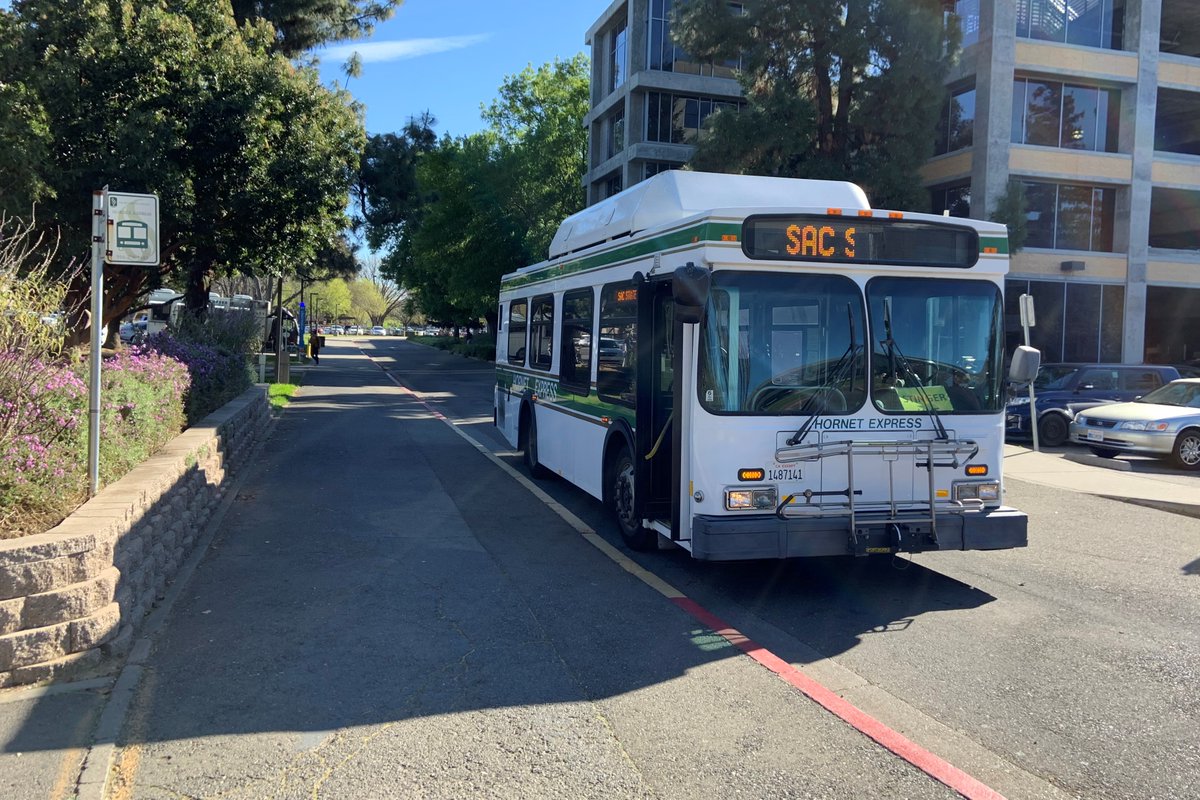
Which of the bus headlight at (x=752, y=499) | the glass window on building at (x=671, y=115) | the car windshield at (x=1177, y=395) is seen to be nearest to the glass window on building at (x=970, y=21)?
the glass window on building at (x=671, y=115)

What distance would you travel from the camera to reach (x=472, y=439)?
1661cm

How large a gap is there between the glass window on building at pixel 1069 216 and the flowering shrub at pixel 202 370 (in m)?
22.2

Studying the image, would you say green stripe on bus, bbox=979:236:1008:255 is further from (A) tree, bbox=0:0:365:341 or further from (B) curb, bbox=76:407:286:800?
(A) tree, bbox=0:0:365:341

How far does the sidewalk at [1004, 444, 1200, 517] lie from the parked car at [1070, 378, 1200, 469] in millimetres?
317

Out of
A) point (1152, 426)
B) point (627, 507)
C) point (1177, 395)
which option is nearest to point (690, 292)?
point (627, 507)

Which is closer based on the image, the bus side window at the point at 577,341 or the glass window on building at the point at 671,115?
the bus side window at the point at 577,341

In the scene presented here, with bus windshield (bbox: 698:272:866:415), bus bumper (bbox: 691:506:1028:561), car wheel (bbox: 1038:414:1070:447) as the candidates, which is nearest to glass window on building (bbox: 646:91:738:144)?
car wheel (bbox: 1038:414:1070:447)

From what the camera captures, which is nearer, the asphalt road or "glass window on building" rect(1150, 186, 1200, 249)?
the asphalt road

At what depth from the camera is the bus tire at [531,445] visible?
39.4ft

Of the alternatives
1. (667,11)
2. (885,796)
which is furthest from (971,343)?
(667,11)

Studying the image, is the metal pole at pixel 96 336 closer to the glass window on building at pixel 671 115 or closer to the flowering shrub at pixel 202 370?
the flowering shrub at pixel 202 370

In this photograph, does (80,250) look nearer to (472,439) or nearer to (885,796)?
(472,439)

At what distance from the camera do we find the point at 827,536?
6320 millimetres

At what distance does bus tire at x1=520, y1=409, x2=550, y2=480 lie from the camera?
1201 cm
